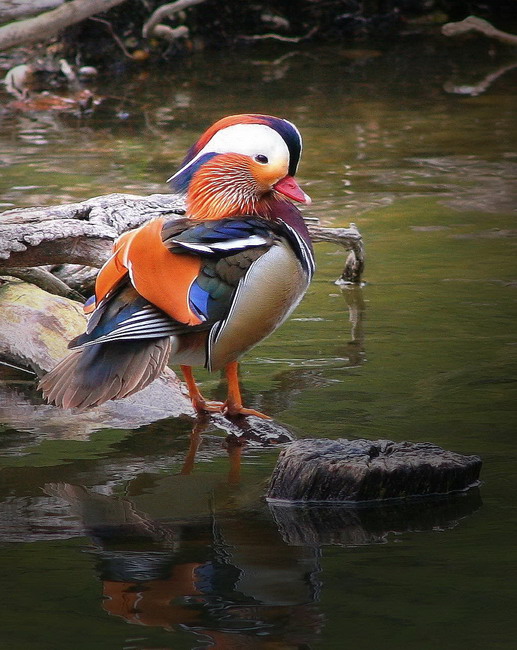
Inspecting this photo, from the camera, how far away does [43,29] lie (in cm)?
1219

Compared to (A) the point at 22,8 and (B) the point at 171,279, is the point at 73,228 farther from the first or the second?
(A) the point at 22,8

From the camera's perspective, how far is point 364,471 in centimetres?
389

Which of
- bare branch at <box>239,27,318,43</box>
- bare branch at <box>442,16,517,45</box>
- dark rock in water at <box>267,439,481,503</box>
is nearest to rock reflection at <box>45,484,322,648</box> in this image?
dark rock in water at <box>267,439,481,503</box>

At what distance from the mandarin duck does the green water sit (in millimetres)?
362

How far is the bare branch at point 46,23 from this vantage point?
38.6 feet

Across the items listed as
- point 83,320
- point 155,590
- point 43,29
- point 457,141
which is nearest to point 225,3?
point 43,29

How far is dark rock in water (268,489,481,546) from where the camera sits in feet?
12.0

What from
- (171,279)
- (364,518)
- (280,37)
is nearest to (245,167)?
(171,279)

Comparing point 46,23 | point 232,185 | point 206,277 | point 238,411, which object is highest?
point 232,185

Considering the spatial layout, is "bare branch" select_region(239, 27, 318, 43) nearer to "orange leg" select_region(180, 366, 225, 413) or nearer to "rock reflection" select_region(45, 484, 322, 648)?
"orange leg" select_region(180, 366, 225, 413)

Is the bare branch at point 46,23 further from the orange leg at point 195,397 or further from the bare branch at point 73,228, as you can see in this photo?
the orange leg at point 195,397

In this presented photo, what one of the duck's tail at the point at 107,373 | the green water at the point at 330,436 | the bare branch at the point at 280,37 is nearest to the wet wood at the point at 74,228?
the green water at the point at 330,436

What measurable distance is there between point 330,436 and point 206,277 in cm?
79

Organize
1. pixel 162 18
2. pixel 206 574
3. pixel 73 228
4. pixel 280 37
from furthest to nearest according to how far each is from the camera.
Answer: pixel 280 37 → pixel 162 18 → pixel 73 228 → pixel 206 574
